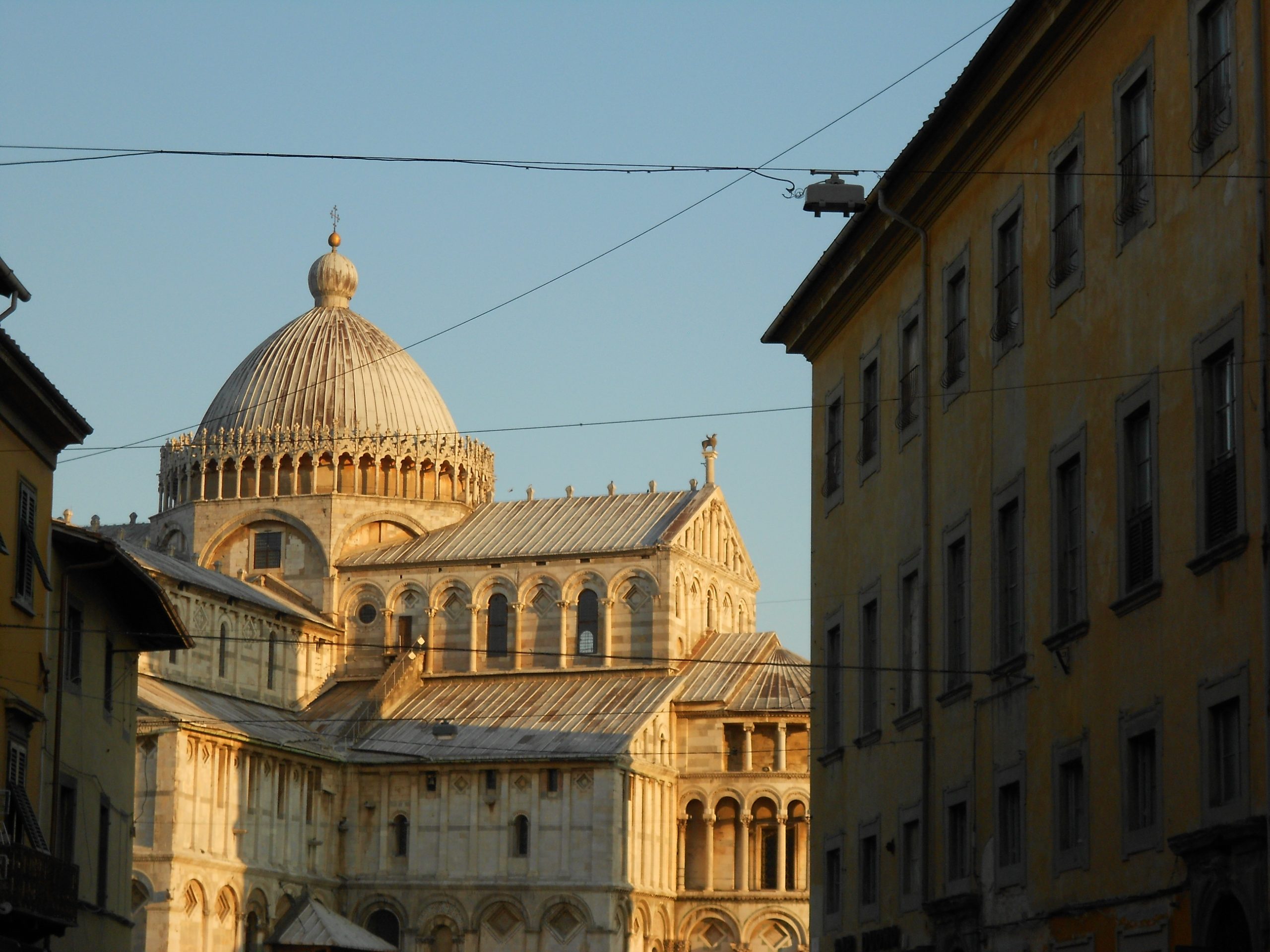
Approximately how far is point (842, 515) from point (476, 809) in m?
41.7

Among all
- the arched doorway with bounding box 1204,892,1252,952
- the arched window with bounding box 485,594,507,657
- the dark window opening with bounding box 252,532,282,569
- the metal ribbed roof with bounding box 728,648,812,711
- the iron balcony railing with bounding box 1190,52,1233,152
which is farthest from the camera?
the dark window opening with bounding box 252,532,282,569

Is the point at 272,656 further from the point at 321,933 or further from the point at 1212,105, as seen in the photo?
the point at 1212,105

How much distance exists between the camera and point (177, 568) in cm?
7256

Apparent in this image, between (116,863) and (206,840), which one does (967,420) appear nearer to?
(116,863)

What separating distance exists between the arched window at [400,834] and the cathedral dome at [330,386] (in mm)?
14447

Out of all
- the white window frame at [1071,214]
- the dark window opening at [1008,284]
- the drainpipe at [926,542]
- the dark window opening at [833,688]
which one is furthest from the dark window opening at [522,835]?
the white window frame at [1071,214]

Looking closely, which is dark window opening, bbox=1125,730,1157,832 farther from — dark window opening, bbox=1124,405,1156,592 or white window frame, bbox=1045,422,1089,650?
white window frame, bbox=1045,422,1089,650

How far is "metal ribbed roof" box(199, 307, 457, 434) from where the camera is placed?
80.4m

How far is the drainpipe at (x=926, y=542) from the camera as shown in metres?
→ 27.0

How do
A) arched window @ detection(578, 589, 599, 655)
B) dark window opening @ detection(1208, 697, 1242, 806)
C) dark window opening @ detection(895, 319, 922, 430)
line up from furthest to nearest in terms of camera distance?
arched window @ detection(578, 589, 599, 655), dark window opening @ detection(895, 319, 922, 430), dark window opening @ detection(1208, 697, 1242, 806)

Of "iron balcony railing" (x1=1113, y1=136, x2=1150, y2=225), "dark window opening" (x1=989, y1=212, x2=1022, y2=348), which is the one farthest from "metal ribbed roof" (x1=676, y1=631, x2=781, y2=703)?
"iron balcony railing" (x1=1113, y1=136, x2=1150, y2=225)

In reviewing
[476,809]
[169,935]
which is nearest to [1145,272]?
[169,935]

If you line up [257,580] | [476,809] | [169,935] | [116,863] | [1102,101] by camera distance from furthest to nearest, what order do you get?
[257,580] → [476,809] → [169,935] → [116,863] → [1102,101]

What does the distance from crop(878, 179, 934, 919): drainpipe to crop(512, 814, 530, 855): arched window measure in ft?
149
